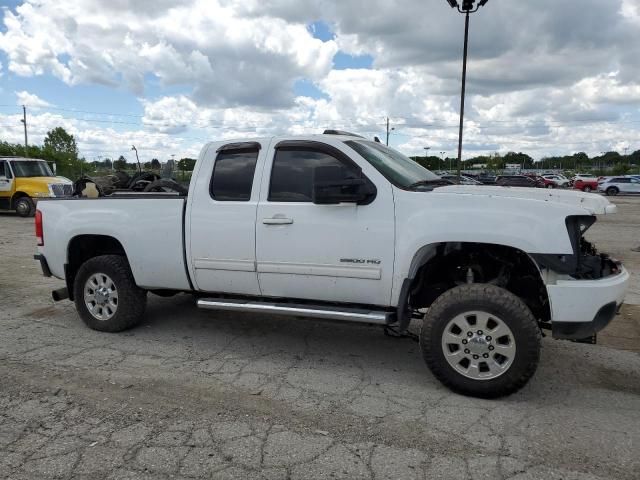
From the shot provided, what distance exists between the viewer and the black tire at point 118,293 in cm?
530

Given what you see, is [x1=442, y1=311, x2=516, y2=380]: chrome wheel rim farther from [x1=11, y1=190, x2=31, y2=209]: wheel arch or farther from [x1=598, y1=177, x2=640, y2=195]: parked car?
[x1=598, y1=177, x2=640, y2=195]: parked car

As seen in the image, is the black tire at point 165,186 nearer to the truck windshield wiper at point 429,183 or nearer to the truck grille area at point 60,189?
the truck windshield wiper at point 429,183

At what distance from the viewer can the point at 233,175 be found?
15.7ft

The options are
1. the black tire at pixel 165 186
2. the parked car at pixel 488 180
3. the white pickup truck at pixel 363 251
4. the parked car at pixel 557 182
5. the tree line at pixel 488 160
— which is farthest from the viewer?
the tree line at pixel 488 160

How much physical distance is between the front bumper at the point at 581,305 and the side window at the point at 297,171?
1800mm

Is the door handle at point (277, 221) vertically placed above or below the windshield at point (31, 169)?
below

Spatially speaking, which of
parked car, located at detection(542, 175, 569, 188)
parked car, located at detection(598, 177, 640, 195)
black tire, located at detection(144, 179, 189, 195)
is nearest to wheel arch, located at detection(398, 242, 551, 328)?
black tire, located at detection(144, 179, 189, 195)

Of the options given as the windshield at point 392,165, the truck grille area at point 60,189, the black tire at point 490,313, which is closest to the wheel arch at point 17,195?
the truck grille area at point 60,189

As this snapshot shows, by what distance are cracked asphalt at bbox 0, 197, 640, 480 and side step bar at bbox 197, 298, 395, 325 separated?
478 millimetres

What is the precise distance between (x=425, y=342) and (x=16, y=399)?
2992 mm

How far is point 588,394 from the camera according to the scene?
402 cm

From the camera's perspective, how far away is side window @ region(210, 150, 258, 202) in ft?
15.4

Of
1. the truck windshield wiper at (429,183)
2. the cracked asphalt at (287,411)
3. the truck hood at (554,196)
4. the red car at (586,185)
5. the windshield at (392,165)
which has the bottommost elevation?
the cracked asphalt at (287,411)

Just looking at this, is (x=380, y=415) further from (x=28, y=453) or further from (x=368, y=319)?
(x=28, y=453)
